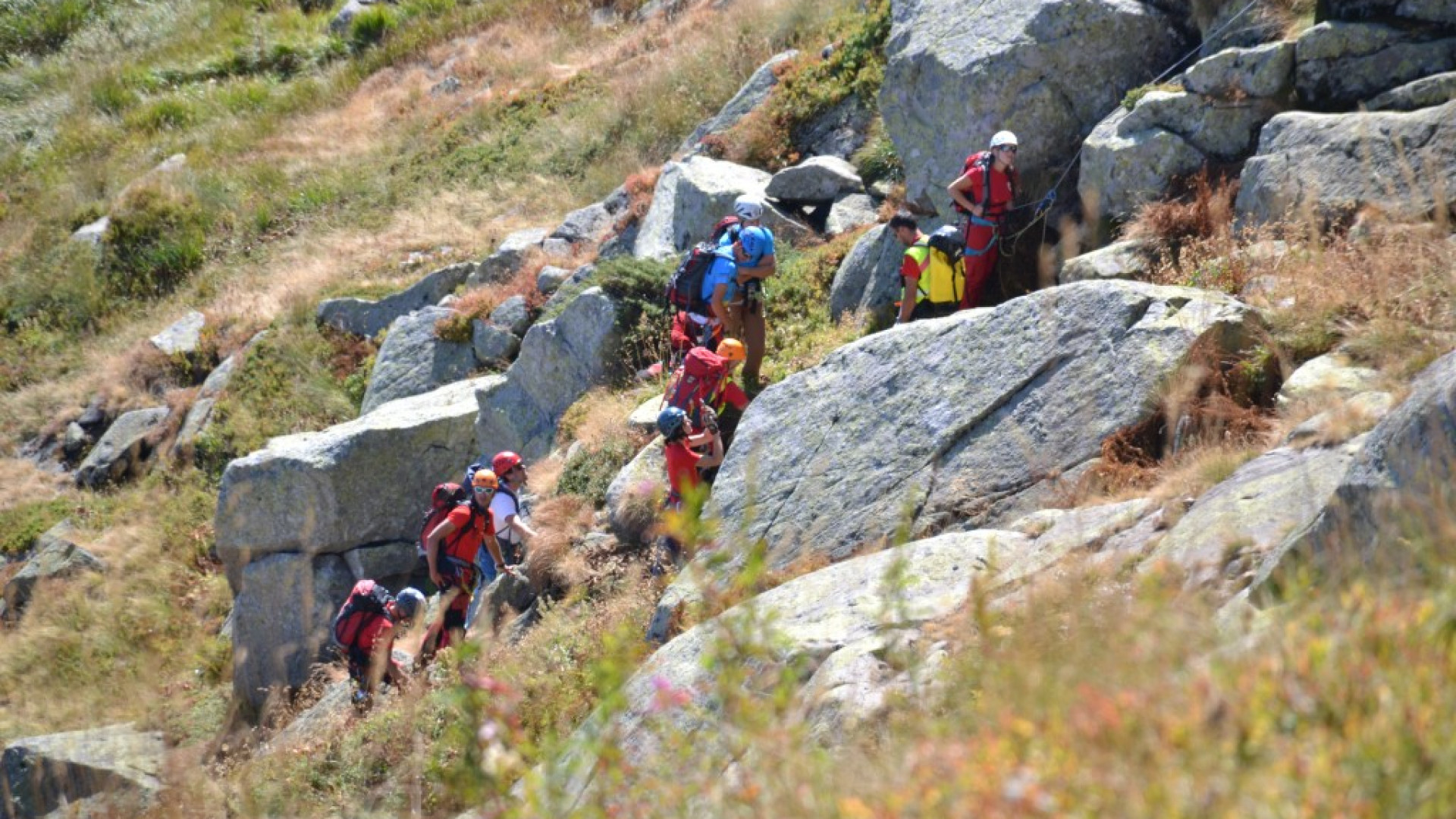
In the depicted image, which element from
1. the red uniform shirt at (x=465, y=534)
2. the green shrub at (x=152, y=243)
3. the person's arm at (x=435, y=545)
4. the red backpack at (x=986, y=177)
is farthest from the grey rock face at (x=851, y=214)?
the green shrub at (x=152, y=243)

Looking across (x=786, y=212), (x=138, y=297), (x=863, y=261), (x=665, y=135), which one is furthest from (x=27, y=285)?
(x=863, y=261)

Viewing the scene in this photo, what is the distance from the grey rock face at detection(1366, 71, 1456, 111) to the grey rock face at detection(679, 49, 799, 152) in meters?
11.1

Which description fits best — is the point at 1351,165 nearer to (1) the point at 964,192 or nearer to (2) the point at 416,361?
(1) the point at 964,192

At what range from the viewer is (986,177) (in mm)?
10820

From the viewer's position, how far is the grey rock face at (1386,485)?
3582 mm

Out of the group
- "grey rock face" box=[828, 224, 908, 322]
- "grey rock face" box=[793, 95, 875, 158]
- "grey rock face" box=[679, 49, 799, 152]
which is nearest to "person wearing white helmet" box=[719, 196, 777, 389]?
"grey rock face" box=[828, 224, 908, 322]

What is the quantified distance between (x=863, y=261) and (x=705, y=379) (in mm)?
3295

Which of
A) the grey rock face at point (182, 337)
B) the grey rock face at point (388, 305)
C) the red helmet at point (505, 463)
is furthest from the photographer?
the grey rock face at point (182, 337)

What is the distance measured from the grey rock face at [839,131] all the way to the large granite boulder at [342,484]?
595 cm

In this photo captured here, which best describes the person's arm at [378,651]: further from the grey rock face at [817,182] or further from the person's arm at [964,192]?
the grey rock face at [817,182]

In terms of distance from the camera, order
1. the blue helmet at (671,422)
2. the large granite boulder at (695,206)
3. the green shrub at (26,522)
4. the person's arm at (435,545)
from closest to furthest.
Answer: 1. the blue helmet at (671,422)
2. the person's arm at (435,545)
3. the large granite boulder at (695,206)
4. the green shrub at (26,522)

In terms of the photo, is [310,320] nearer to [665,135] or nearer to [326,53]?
[665,135]

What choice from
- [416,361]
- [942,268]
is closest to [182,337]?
[416,361]

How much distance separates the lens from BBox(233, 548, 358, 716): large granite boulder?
14047mm
